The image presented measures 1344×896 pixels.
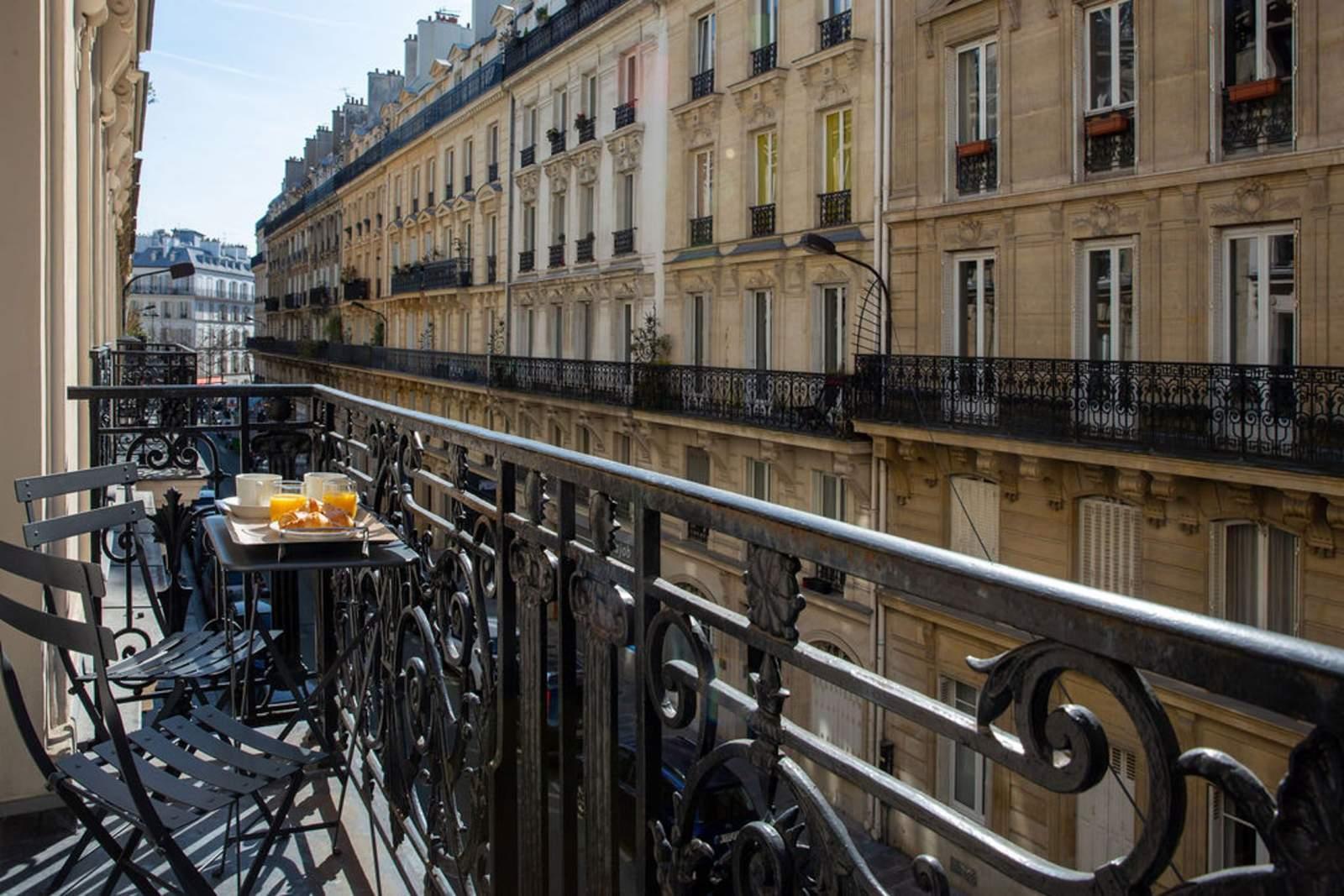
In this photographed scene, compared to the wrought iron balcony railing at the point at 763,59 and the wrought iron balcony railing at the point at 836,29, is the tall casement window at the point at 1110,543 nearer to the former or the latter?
the wrought iron balcony railing at the point at 836,29

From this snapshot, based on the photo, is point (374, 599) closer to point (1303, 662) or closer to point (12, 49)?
point (12, 49)

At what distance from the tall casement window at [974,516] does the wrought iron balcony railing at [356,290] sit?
3618cm

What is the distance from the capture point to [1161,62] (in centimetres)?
1292

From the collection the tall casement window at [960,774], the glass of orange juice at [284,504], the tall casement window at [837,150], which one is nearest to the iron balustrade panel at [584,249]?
the tall casement window at [837,150]

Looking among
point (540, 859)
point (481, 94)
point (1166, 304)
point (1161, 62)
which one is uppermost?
point (481, 94)

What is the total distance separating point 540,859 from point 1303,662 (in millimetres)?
1818

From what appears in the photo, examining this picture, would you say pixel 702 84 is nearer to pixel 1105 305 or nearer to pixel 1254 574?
pixel 1105 305

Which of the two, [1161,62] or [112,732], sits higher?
[1161,62]

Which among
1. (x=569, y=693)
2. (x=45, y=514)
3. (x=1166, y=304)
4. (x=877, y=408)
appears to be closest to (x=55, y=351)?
(x=45, y=514)

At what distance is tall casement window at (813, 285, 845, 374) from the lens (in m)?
18.1

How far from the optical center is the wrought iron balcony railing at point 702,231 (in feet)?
70.6

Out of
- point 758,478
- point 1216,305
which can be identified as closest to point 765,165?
point 758,478

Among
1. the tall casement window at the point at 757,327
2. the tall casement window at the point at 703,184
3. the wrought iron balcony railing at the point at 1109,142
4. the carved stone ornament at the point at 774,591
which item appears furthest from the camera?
the tall casement window at the point at 703,184

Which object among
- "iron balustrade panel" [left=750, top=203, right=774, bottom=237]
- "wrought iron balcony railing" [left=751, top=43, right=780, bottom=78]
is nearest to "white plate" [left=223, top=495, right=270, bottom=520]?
"iron balustrade panel" [left=750, top=203, right=774, bottom=237]
